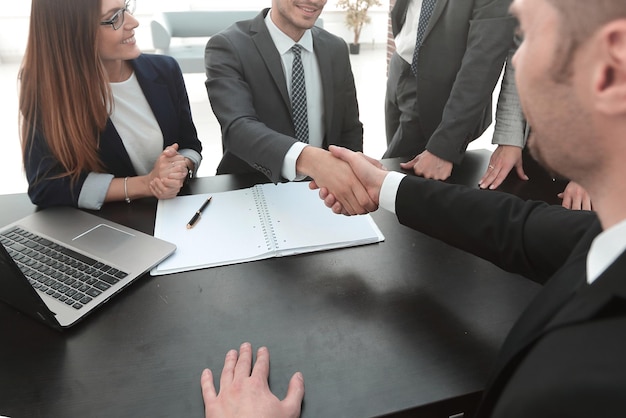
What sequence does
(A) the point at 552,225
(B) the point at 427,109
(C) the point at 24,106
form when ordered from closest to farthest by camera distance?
(A) the point at 552,225, (C) the point at 24,106, (B) the point at 427,109

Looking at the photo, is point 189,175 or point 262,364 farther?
point 189,175

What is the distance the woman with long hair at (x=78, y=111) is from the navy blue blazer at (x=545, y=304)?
2.61 feet

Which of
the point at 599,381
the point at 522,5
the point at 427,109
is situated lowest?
the point at 427,109

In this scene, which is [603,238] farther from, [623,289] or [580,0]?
[580,0]

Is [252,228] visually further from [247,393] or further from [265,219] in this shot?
[247,393]

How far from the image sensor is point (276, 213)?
1202mm

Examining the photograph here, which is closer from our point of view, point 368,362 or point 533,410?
point 533,410

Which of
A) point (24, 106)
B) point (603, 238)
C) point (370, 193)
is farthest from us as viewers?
point (24, 106)

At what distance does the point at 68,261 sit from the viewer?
3.23ft

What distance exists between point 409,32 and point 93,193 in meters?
1.41

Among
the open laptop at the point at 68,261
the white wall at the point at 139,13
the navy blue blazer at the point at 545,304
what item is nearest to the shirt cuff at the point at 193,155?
the open laptop at the point at 68,261

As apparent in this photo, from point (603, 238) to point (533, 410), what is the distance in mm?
232

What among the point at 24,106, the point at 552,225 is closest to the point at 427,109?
the point at 552,225

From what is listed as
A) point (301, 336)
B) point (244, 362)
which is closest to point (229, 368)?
point (244, 362)
